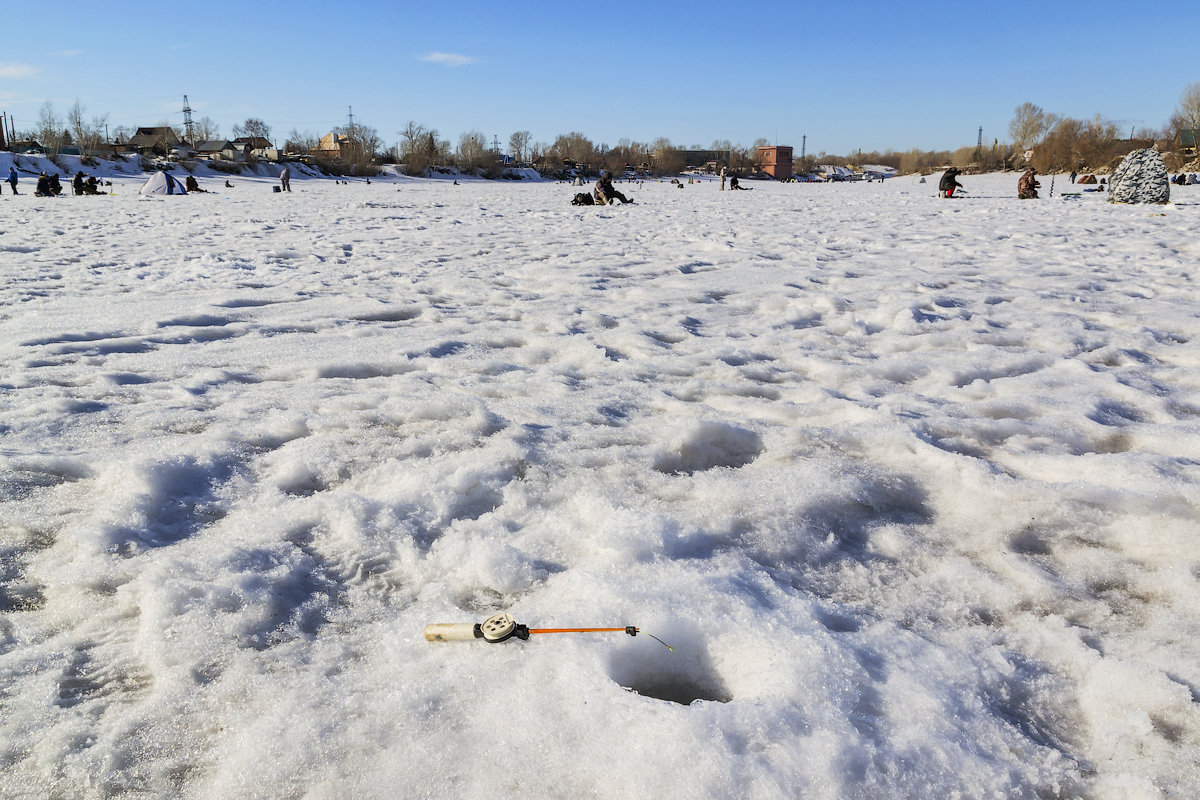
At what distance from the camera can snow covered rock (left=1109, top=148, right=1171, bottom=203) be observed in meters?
15.7

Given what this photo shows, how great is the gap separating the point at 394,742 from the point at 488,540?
0.70 meters

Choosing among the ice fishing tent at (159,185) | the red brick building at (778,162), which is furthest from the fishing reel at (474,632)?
the red brick building at (778,162)

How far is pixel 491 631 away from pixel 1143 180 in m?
20.3

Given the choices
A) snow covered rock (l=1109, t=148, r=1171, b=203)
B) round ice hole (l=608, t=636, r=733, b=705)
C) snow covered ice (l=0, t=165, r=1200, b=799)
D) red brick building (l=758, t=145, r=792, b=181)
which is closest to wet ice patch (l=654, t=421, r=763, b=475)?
snow covered ice (l=0, t=165, r=1200, b=799)

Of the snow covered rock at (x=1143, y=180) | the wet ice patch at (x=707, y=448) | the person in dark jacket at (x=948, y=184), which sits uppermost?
the person in dark jacket at (x=948, y=184)

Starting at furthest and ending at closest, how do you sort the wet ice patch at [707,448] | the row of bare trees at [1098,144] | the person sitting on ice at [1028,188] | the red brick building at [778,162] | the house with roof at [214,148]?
the red brick building at [778,162]
the house with roof at [214,148]
the row of bare trees at [1098,144]
the person sitting on ice at [1028,188]
the wet ice patch at [707,448]

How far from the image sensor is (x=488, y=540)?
6.33 ft

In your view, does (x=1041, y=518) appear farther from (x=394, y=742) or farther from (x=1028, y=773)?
(x=394, y=742)

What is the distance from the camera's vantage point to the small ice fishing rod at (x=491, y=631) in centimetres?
151

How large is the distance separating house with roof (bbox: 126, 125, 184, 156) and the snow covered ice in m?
77.8

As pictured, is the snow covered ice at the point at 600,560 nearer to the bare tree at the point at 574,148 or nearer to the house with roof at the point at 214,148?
the house with roof at the point at 214,148

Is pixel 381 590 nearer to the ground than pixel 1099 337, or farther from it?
nearer to the ground

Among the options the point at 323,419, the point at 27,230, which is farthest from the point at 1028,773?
the point at 27,230

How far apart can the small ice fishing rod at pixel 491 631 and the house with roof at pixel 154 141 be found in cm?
7958
